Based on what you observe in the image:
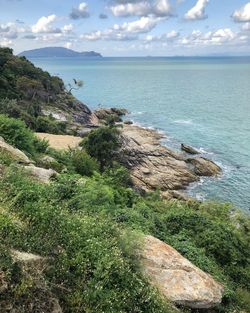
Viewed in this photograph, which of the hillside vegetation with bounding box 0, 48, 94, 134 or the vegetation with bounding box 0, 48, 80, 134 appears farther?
the hillside vegetation with bounding box 0, 48, 94, 134

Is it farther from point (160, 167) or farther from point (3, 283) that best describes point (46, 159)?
point (160, 167)

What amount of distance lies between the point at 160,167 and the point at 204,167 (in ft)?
19.6

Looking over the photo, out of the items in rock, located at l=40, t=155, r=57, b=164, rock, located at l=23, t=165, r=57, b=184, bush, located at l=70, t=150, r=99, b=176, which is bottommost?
bush, located at l=70, t=150, r=99, b=176

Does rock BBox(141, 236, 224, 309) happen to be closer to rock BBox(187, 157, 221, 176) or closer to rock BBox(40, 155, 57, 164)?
rock BBox(40, 155, 57, 164)

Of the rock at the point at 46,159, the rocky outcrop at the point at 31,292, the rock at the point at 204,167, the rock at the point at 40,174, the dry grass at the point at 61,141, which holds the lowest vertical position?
the rock at the point at 204,167

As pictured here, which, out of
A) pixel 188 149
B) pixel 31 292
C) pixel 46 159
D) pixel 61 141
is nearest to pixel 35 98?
pixel 188 149

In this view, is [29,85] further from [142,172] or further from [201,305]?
[201,305]

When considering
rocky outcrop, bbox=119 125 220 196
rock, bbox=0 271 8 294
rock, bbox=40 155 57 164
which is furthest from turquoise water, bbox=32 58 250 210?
rock, bbox=0 271 8 294

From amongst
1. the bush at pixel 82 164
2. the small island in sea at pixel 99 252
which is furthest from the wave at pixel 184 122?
the small island in sea at pixel 99 252

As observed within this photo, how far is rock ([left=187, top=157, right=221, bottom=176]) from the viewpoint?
5309 centimetres

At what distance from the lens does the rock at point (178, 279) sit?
10859 millimetres

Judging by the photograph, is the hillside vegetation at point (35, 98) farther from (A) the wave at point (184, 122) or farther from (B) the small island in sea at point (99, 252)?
(B) the small island in sea at point (99, 252)

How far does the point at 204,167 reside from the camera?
5378 cm

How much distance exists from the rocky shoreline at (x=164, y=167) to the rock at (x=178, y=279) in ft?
104
